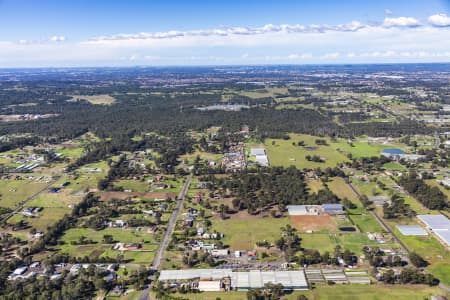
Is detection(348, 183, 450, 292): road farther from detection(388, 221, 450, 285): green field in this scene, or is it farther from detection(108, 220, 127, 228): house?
detection(108, 220, 127, 228): house

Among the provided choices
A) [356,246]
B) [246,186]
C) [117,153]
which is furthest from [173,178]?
[356,246]

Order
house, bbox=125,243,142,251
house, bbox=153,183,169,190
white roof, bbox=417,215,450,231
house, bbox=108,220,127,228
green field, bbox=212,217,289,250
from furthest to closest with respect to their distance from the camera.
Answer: house, bbox=153,183,169,190 < house, bbox=108,220,127,228 < white roof, bbox=417,215,450,231 < green field, bbox=212,217,289,250 < house, bbox=125,243,142,251

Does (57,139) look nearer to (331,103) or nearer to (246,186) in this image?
(246,186)

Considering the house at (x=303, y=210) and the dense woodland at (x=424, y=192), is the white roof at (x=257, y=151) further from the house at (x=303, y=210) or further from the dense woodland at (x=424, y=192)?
the dense woodland at (x=424, y=192)

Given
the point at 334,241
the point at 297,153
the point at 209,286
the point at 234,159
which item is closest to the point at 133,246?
the point at 209,286

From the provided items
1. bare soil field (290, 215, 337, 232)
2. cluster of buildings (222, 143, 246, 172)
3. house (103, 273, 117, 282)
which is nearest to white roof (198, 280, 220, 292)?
house (103, 273, 117, 282)

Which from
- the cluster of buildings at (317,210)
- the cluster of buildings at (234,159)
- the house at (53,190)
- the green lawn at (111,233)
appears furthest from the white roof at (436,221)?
the house at (53,190)
